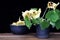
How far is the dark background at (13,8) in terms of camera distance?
2281 mm

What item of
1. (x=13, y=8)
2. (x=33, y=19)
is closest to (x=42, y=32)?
(x=33, y=19)

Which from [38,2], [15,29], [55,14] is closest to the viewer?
[55,14]

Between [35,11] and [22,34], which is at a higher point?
[35,11]

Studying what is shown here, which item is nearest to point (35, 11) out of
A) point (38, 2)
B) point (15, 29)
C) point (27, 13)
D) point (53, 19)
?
point (27, 13)

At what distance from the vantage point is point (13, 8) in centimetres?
230

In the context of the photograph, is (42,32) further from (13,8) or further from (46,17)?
(13,8)

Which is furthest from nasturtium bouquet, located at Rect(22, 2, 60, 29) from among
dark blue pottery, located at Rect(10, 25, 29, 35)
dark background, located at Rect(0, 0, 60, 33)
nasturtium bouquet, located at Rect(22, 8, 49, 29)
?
dark background, located at Rect(0, 0, 60, 33)

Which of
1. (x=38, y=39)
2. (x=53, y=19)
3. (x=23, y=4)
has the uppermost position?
(x=23, y=4)

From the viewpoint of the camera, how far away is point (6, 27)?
7.63 feet

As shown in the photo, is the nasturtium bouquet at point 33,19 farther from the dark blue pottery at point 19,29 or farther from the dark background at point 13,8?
the dark background at point 13,8

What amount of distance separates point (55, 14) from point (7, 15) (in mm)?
911

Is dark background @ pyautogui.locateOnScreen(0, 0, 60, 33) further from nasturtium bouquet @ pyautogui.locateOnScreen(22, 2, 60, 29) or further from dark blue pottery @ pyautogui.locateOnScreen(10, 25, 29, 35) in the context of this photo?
nasturtium bouquet @ pyautogui.locateOnScreen(22, 2, 60, 29)

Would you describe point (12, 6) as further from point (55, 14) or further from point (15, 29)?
point (55, 14)

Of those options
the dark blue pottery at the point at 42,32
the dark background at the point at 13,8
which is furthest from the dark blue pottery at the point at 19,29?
the dark background at the point at 13,8
